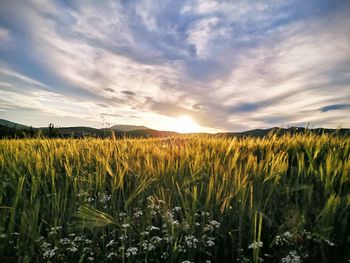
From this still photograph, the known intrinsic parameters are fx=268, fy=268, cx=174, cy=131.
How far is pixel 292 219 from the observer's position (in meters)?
2.53

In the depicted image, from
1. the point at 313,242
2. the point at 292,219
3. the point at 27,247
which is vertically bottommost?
the point at 27,247

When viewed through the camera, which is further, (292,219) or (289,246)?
(292,219)

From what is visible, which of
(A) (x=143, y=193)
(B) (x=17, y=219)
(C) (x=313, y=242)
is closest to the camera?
(C) (x=313, y=242)

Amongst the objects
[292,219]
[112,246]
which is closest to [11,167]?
[112,246]

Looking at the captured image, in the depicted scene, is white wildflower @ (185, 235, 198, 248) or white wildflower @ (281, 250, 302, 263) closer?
white wildflower @ (281, 250, 302, 263)

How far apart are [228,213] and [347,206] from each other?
1124 mm

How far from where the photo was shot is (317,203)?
2.89m

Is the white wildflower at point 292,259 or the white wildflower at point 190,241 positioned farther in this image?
the white wildflower at point 190,241

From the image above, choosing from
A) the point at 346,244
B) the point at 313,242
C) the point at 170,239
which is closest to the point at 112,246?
the point at 170,239

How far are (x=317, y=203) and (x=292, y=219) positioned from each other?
1.86ft

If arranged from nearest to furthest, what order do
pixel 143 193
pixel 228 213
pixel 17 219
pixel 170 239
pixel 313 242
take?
pixel 170 239 → pixel 313 242 → pixel 228 213 → pixel 17 219 → pixel 143 193

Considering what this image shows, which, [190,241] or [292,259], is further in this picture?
[190,241]

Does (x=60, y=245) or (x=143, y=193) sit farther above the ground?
(x=143, y=193)

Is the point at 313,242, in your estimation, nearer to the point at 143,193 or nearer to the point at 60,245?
the point at 143,193
